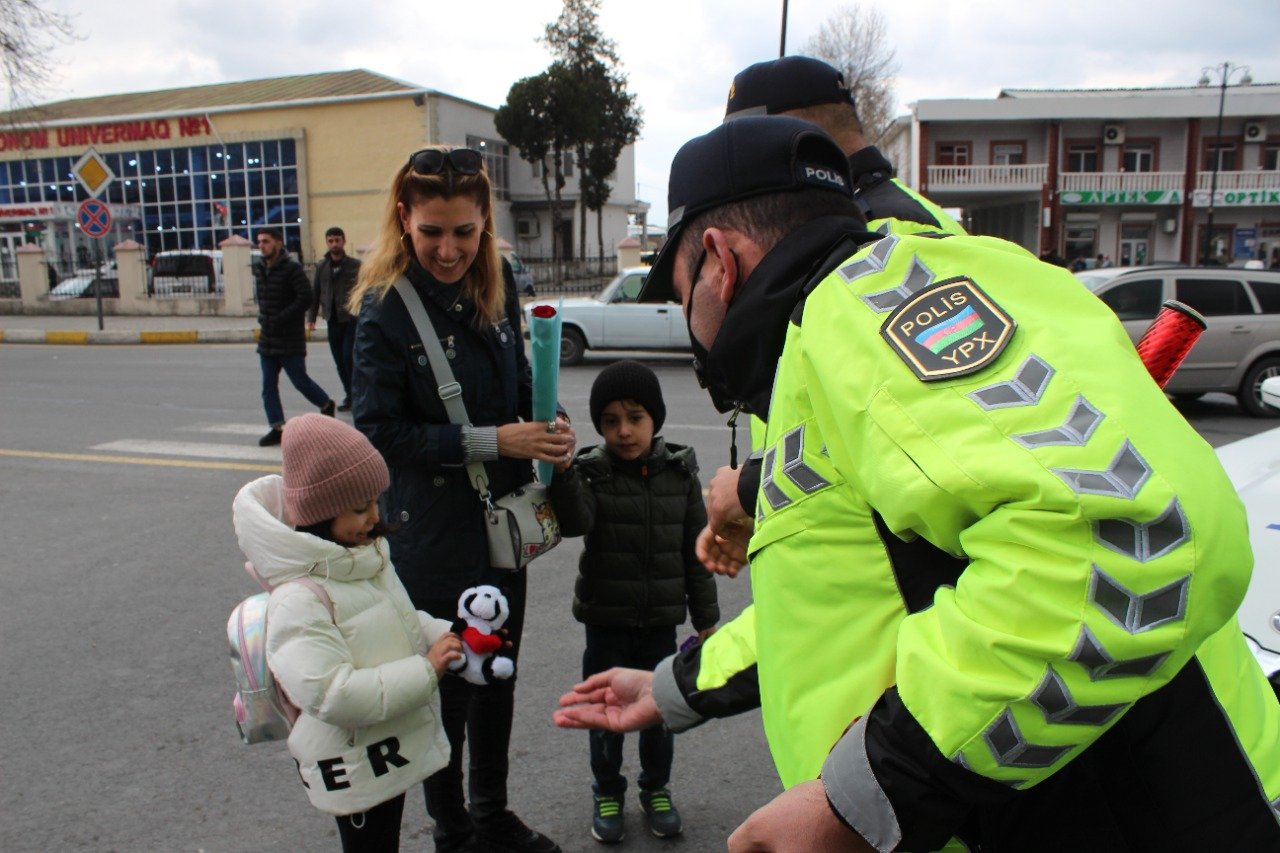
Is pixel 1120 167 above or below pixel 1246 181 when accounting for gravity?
above

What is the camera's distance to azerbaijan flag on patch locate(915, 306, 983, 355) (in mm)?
1084

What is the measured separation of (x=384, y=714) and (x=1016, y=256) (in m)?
1.84

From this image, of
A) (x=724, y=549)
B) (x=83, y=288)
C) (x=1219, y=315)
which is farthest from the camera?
(x=83, y=288)

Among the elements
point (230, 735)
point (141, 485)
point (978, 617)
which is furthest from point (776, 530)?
point (141, 485)

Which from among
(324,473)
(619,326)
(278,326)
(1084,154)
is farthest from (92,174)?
(1084,154)

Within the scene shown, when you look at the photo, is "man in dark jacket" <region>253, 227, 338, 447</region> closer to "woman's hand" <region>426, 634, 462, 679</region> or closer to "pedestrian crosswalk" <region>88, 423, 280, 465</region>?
"pedestrian crosswalk" <region>88, 423, 280, 465</region>

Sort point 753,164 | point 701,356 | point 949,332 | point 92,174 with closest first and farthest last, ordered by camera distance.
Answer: point 949,332 → point 753,164 → point 701,356 → point 92,174

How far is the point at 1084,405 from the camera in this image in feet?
3.32

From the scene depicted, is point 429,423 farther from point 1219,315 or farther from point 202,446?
point 1219,315

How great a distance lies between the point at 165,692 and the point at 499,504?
2.12m

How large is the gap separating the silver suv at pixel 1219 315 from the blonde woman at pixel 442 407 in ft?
32.0

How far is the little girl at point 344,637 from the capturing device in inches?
93.2

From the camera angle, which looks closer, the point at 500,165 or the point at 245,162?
the point at 245,162

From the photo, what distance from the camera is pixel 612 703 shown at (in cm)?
193
